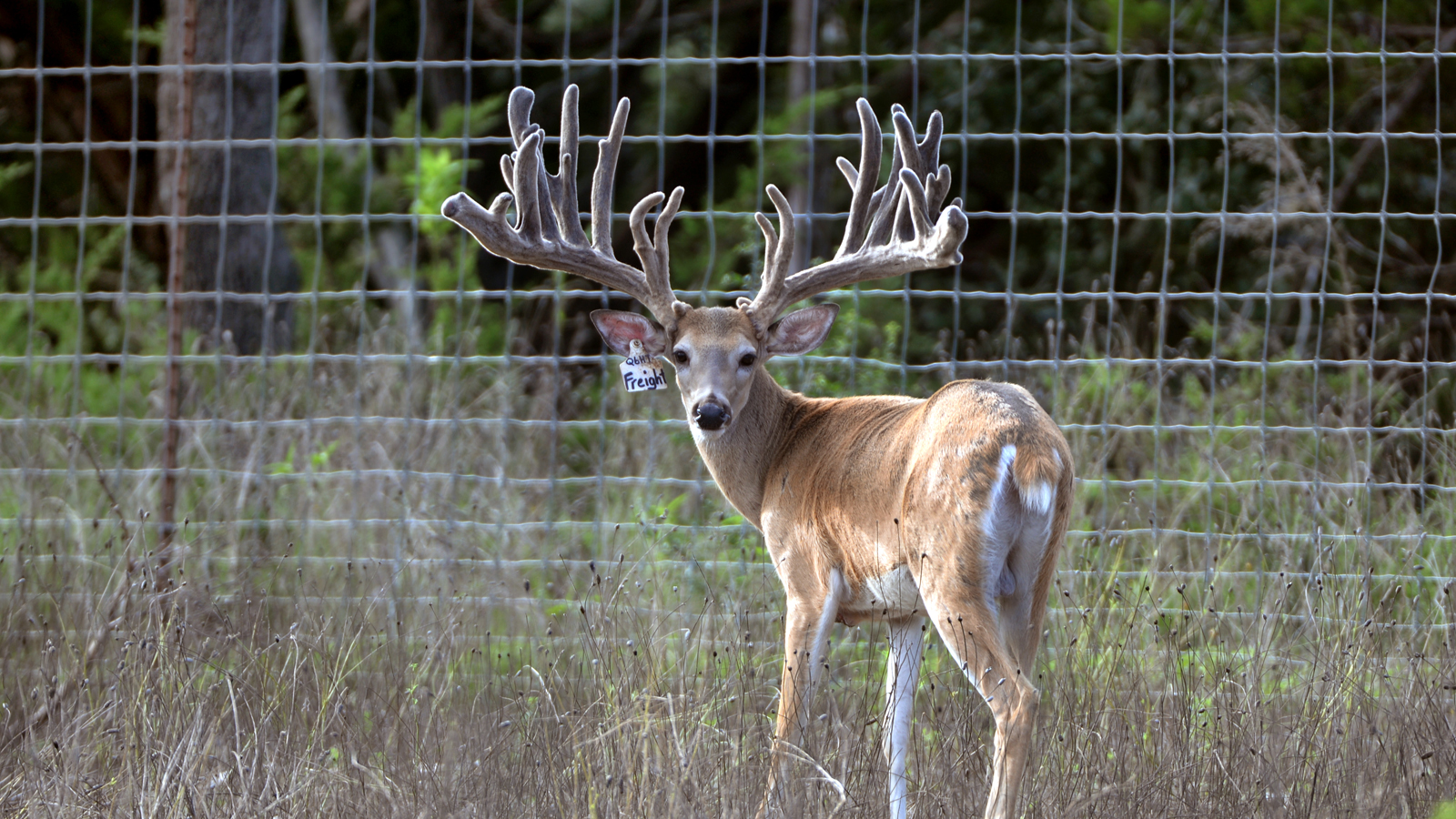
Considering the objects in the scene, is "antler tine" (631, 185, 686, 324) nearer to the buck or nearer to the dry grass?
the buck

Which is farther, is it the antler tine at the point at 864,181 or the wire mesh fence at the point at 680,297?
the wire mesh fence at the point at 680,297

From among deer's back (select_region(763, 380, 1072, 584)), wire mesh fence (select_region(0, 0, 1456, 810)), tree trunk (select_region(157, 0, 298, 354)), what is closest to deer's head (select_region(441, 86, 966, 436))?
deer's back (select_region(763, 380, 1072, 584))

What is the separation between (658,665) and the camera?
11.4 feet

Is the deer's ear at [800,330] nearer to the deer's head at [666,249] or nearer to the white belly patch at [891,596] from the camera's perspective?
the deer's head at [666,249]

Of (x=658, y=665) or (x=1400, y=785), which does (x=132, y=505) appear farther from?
(x=1400, y=785)

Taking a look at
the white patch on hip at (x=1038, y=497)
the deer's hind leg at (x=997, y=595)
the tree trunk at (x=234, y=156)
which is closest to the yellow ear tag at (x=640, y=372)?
the deer's hind leg at (x=997, y=595)

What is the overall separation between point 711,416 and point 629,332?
55 centimetres

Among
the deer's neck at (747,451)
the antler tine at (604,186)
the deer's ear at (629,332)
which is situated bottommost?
the deer's neck at (747,451)

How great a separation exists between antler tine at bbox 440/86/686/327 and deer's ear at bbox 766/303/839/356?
31 centimetres

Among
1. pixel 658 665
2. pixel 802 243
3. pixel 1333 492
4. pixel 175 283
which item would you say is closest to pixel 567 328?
pixel 802 243

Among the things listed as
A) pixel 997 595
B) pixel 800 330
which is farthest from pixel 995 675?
pixel 800 330

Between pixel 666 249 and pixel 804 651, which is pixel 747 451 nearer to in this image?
pixel 666 249

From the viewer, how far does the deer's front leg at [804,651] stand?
3615 mm

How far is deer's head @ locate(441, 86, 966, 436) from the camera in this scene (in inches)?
159
